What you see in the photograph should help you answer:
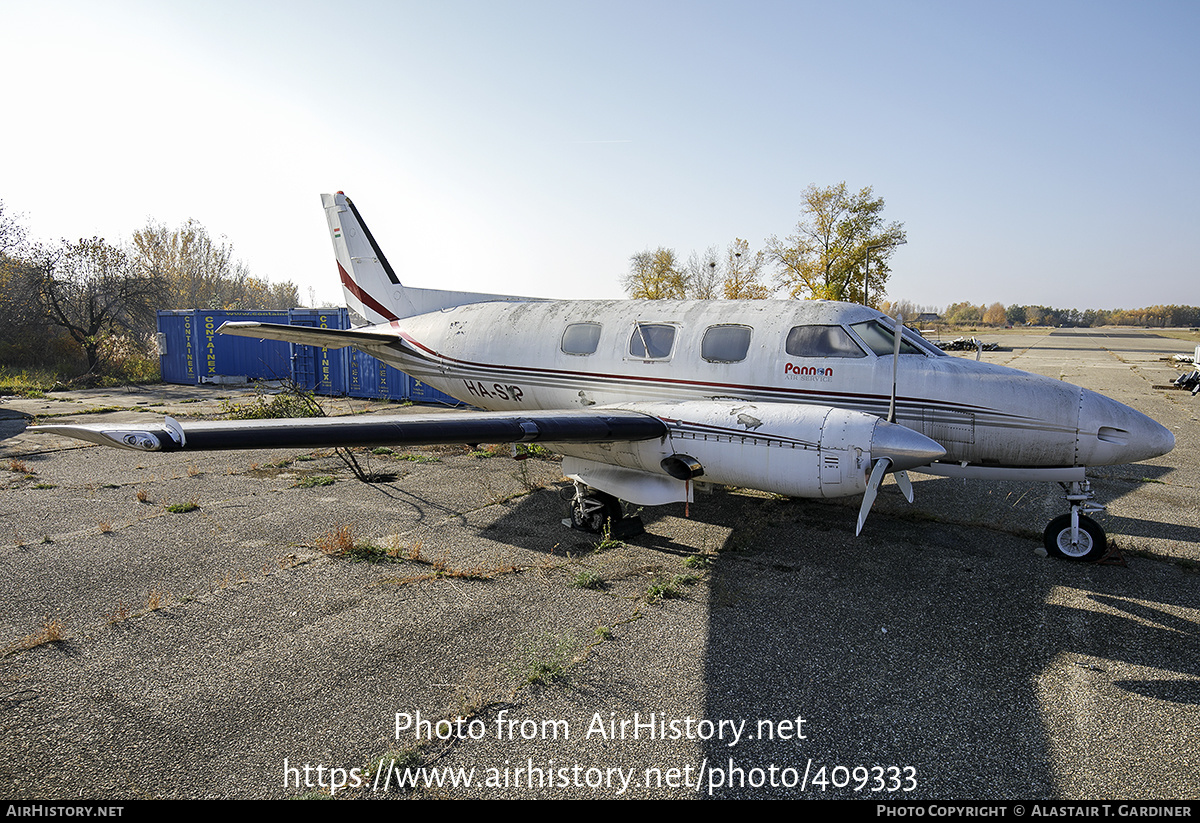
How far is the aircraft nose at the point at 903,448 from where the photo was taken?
19.6 ft

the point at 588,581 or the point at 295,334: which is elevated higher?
the point at 295,334

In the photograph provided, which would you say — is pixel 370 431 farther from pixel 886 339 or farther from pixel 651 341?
pixel 886 339

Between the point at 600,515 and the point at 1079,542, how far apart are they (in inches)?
235

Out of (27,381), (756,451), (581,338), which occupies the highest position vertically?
(581,338)

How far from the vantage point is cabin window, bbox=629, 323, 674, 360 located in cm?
893

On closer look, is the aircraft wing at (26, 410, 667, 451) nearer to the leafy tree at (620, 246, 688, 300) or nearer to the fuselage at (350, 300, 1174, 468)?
the fuselage at (350, 300, 1174, 468)

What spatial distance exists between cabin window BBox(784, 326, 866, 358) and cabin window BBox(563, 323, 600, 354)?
3.07 meters

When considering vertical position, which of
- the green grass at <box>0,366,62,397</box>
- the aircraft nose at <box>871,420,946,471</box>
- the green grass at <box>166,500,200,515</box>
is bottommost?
the green grass at <box>166,500,200,515</box>

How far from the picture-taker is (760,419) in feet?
21.9

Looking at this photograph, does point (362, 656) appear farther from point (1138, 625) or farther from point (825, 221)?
point (825, 221)

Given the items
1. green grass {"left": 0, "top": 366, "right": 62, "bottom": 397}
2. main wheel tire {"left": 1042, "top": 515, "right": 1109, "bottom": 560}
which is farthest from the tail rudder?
green grass {"left": 0, "top": 366, "right": 62, "bottom": 397}

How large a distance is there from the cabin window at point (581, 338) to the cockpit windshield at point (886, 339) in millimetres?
3853

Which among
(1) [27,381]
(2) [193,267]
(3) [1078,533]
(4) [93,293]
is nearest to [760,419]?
(3) [1078,533]

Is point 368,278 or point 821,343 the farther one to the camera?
point 368,278
